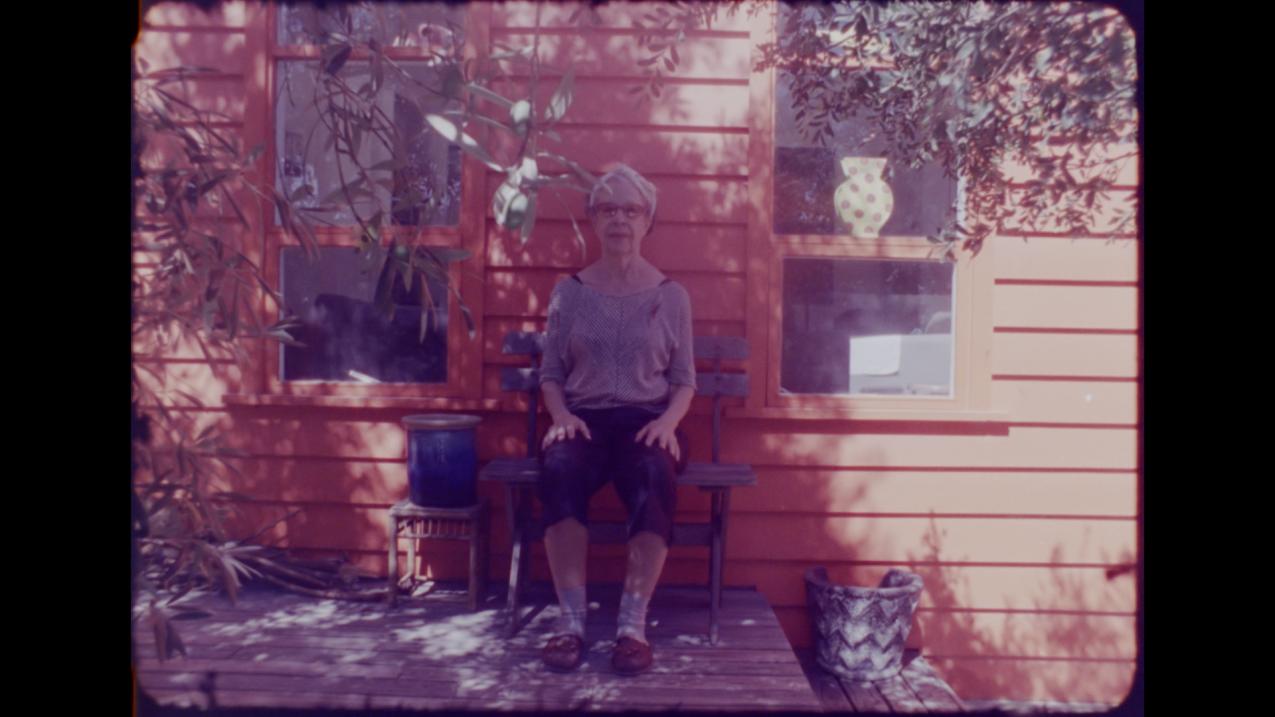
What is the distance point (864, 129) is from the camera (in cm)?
354

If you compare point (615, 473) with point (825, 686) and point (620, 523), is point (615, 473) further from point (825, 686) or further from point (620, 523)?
point (825, 686)

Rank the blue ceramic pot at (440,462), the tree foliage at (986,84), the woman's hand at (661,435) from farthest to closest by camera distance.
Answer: the blue ceramic pot at (440,462) < the woman's hand at (661,435) < the tree foliage at (986,84)

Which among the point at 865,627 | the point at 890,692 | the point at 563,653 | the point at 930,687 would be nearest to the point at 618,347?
the point at 563,653

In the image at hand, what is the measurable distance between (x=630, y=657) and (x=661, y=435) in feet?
2.45

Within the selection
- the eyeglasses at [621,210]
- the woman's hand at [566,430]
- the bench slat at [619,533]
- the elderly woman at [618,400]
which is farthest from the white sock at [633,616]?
the eyeglasses at [621,210]

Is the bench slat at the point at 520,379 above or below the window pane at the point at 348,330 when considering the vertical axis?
below

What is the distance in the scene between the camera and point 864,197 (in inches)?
142

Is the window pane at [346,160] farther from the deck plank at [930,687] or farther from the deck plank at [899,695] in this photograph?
the deck plank at [930,687]

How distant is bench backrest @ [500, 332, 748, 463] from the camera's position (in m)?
3.42

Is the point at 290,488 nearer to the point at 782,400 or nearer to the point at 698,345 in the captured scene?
the point at 698,345

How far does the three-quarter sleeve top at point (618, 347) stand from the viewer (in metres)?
3.10

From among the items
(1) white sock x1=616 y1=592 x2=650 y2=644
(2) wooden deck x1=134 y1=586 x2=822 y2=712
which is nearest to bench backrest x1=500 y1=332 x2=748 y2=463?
(2) wooden deck x1=134 y1=586 x2=822 y2=712

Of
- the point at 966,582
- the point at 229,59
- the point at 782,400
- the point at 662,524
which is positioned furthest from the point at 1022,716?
the point at 229,59

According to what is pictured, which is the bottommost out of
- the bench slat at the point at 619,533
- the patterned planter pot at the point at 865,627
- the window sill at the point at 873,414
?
the patterned planter pot at the point at 865,627
